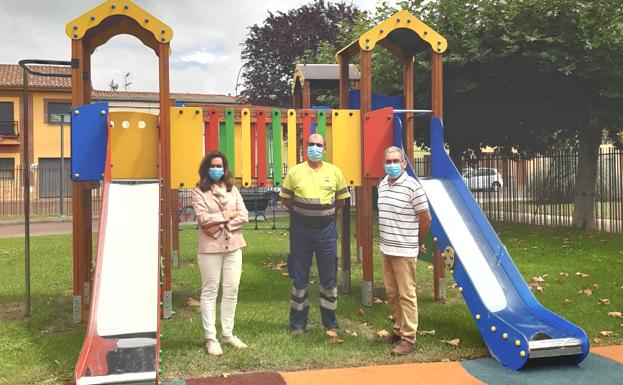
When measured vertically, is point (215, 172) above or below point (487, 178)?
below

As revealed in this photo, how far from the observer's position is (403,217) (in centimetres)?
509

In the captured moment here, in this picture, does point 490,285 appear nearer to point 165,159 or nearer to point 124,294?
point 124,294

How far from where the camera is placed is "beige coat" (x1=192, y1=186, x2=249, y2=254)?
16.0 feet

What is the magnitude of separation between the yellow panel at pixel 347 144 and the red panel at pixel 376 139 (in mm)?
131

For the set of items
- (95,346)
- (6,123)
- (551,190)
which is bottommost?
(95,346)

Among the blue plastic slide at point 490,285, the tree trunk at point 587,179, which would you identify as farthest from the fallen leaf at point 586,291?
the tree trunk at point 587,179

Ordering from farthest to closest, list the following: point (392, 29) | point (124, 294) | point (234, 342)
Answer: point (392, 29) < point (234, 342) < point (124, 294)

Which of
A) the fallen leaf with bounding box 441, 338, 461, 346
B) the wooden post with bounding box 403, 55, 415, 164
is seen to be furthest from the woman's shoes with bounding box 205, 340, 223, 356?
the wooden post with bounding box 403, 55, 415, 164

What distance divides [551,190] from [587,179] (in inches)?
97.6

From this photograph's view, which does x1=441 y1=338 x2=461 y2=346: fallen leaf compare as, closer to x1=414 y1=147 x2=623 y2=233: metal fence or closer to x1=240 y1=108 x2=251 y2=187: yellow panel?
x1=240 y1=108 x2=251 y2=187: yellow panel

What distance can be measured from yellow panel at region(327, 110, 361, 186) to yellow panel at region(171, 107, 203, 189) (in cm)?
167

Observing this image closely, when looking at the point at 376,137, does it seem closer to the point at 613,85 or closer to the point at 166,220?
the point at 166,220

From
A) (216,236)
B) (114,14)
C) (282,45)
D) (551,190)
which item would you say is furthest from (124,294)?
(282,45)

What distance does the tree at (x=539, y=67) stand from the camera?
13.1 metres
